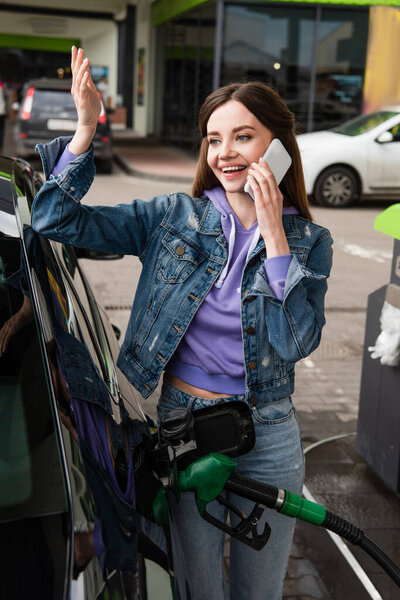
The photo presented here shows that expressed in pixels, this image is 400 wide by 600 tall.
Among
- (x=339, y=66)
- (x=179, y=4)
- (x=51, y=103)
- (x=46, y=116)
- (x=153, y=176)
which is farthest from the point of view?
(x=179, y=4)

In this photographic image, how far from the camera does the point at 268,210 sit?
68.7 inches

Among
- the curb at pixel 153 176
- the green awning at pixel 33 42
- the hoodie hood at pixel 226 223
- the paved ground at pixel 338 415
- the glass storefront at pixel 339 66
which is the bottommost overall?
the paved ground at pixel 338 415

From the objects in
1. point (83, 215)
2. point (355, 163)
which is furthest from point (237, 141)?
point (355, 163)

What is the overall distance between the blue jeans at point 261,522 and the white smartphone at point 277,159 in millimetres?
550

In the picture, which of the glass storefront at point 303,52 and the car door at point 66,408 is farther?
the glass storefront at point 303,52

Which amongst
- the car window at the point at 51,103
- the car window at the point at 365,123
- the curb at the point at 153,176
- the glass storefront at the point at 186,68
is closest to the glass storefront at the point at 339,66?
the glass storefront at the point at 186,68

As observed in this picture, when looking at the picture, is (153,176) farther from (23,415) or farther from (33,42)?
(33,42)

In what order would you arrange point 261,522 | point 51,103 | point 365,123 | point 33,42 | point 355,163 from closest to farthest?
point 261,522 → point 355,163 → point 365,123 → point 51,103 → point 33,42

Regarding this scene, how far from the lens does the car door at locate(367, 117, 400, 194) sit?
480 inches

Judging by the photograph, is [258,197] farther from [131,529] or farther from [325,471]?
[325,471]

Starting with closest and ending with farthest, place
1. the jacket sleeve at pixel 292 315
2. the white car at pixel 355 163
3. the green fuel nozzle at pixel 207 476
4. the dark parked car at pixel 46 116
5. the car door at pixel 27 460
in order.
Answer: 1. the car door at pixel 27 460
2. the green fuel nozzle at pixel 207 476
3. the jacket sleeve at pixel 292 315
4. the white car at pixel 355 163
5. the dark parked car at pixel 46 116

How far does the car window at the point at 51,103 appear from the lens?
14273mm

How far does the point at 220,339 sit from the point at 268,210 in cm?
34

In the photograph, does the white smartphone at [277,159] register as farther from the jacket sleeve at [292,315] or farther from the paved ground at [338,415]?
the paved ground at [338,415]
